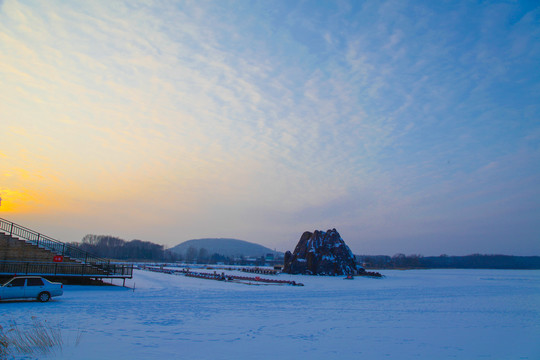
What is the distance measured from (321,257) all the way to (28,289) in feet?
283

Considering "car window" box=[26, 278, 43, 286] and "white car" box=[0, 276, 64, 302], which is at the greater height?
"car window" box=[26, 278, 43, 286]

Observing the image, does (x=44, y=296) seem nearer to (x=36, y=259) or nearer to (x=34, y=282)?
(x=34, y=282)

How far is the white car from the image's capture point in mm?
20516

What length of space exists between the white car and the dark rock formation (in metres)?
82.5

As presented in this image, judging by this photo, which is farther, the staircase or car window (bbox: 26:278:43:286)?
the staircase

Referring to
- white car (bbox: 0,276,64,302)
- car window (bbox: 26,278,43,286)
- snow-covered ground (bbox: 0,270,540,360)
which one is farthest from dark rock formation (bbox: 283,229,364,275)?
car window (bbox: 26,278,43,286)

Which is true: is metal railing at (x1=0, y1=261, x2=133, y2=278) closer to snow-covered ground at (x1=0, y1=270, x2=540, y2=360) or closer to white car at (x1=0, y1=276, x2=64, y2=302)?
snow-covered ground at (x1=0, y1=270, x2=540, y2=360)

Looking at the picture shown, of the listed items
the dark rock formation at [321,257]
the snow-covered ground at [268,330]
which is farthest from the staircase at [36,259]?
the dark rock formation at [321,257]

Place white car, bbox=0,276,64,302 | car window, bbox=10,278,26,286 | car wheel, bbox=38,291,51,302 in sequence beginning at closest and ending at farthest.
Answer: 1. white car, bbox=0,276,64,302
2. car window, bbox=10,278,26,286
3. car wheel, bbox=38,291,51,302

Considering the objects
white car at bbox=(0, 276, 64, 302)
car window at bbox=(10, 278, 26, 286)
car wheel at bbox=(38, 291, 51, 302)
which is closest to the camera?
white car at bbox=(0, 276, 64, 302)

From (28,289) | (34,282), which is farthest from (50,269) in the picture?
(28,289)

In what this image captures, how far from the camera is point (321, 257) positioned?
101938mm

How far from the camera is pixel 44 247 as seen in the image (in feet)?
111

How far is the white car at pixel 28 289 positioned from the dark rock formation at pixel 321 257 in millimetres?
82487
